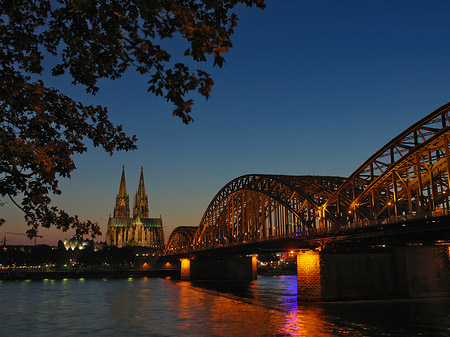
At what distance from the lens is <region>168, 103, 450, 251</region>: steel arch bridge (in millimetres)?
57656

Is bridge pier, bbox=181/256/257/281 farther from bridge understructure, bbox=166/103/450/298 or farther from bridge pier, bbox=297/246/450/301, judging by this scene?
bridge pier, bbox=297/246/450/301

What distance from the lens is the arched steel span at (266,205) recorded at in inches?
3506

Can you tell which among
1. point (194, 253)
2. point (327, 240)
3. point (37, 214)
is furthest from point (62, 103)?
point (194, 253)

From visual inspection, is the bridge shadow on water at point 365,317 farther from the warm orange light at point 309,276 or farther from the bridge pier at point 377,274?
the bridge pier at point 377,274

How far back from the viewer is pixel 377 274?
6325 cm

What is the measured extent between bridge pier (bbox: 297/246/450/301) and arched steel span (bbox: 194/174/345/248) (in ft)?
34.3

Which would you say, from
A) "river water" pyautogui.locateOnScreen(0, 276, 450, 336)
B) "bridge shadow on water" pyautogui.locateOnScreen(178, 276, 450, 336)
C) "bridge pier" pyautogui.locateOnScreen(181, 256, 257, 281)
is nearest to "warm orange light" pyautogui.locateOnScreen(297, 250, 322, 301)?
"bridge shadow on water" pyautogui.locateOnScreen(178, 276, 450, 336)

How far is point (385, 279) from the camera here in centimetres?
6350

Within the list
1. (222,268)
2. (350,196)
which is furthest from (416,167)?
(222,268)

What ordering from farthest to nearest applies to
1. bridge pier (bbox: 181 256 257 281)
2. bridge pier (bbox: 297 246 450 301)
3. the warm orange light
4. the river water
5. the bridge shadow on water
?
bridge pier (bbox: 181 256 257 281), the warm orange light, bridge pier (bbox: 297 246 450 301), the river water, the bridge shadow on water

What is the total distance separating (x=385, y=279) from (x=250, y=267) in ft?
261

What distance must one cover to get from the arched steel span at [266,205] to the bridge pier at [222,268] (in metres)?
5.90

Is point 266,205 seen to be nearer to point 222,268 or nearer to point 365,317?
point 222,268

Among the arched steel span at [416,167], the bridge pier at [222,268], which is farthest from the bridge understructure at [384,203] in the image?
the bridge pier at [222,268]
